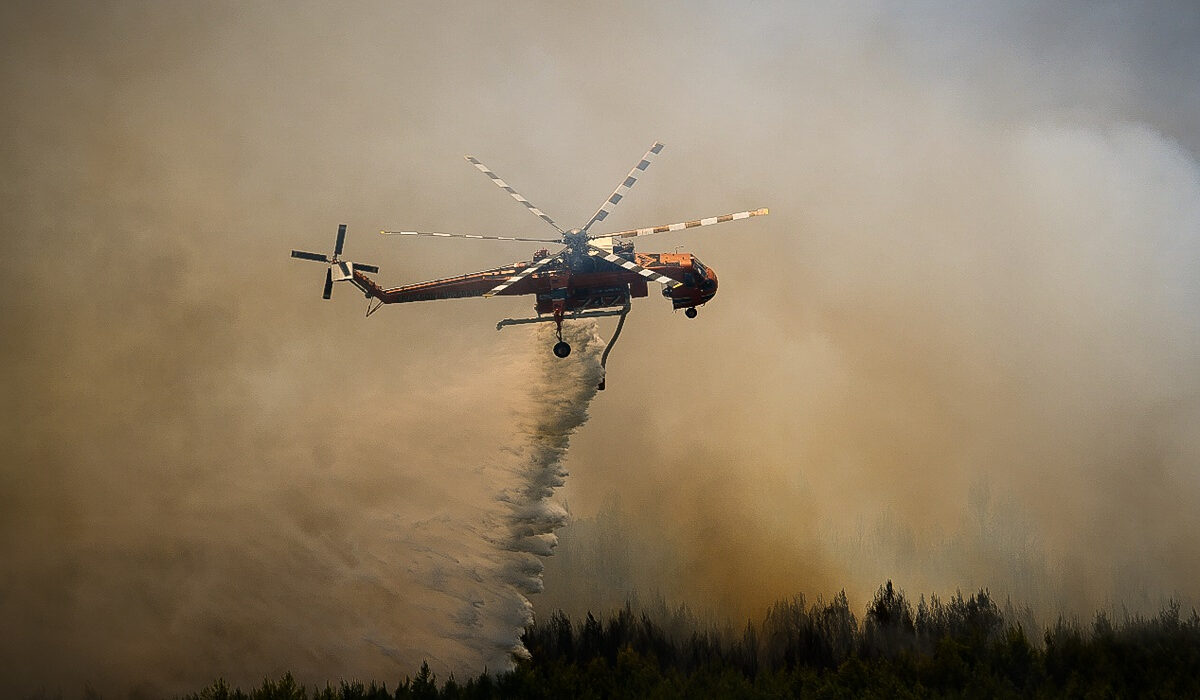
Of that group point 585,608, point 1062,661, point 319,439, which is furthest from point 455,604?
point 1062,661

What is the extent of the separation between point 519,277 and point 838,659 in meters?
32.0

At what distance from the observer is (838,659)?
177 ft

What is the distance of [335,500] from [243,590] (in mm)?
4695

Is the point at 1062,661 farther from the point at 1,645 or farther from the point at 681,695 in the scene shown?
the point at 1,645

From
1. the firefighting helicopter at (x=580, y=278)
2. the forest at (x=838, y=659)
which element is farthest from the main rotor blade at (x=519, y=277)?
the forest at (x=838, y=659)

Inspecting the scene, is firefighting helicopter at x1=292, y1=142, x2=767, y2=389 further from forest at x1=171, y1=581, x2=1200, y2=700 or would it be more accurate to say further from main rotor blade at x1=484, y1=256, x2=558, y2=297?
forest at x1=171, y1=581, x2=1200, y2=700

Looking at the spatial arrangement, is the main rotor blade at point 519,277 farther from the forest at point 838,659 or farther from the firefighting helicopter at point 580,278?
the forest at point 838,659

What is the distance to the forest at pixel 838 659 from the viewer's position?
4150 cm

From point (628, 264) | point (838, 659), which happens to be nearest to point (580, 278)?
point (628, 264)

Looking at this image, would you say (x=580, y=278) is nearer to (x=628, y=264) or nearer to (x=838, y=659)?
(x=628, y=264)

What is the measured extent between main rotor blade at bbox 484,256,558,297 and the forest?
47.7 feet

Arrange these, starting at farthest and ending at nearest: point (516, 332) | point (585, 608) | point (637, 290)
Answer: point (585, 608) < point (516, 332) < point (637, 290)

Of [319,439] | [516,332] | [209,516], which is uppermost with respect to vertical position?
[516,332]

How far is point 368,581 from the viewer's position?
3797 centimetres
